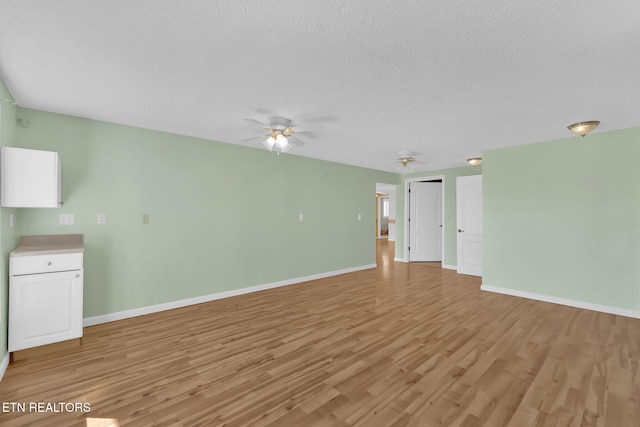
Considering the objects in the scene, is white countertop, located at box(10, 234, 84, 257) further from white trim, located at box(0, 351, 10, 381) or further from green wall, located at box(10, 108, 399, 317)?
white trim, located at box(0, 351, 10, 381)

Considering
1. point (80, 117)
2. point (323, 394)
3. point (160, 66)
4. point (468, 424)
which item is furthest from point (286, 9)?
point (80, 117)

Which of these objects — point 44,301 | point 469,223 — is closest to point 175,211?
point 44,301

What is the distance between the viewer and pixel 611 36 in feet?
5.72

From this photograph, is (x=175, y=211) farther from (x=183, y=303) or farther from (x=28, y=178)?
(x=28, y=178)

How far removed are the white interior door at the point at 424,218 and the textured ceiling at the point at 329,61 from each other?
3.92 m

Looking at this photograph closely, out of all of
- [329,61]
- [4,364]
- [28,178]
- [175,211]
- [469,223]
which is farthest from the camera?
[469,223]

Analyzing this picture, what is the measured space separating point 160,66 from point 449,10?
203cm

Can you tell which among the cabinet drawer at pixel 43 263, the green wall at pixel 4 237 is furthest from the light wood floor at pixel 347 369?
the cabinet drawer at pixel 43 263

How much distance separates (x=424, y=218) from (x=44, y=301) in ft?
23.8

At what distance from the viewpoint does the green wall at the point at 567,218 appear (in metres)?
3.59

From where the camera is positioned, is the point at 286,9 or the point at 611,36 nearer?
the point at 286,9

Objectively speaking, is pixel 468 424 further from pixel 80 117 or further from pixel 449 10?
pixel 80 117

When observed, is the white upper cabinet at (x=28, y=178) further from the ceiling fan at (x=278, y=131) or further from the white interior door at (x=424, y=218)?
the white interior door at (x=424, y=218)

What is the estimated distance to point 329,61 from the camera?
2057mm
